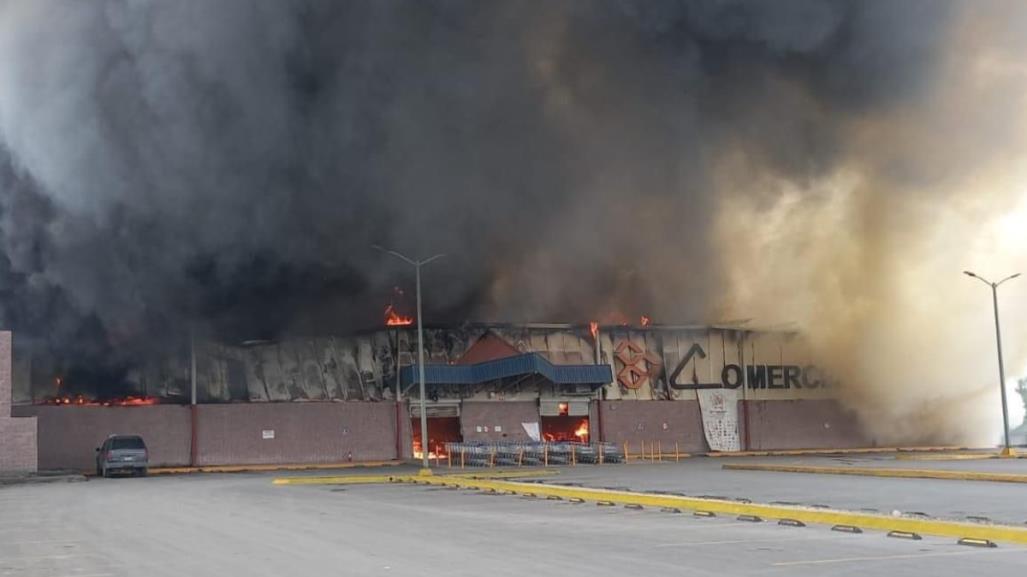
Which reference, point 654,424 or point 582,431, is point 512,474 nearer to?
point 582,431

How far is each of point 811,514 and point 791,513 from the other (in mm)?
478

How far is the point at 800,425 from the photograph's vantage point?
56.6m

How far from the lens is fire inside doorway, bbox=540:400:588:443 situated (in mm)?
51812

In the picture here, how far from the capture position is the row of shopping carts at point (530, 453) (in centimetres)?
4538

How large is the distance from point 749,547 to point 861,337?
4379 cm

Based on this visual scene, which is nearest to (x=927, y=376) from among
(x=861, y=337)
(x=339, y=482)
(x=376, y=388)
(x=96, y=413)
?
(x=861, y=337)

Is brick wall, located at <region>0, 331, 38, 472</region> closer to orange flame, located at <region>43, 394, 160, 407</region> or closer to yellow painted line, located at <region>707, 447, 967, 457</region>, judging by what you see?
orange flame, located at <region>43, 394, 160, 407</region>

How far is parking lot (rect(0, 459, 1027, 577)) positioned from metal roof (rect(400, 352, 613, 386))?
2147 cm

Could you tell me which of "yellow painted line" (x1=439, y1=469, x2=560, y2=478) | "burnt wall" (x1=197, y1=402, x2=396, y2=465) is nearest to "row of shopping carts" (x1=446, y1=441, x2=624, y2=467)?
"burnt wall" (x1=197, y1=402, x2=396, y2=465)

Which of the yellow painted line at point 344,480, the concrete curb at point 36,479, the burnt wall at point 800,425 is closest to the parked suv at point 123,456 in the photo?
the concrete curb at point 36,479

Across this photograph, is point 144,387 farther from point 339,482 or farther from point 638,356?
point 638,356

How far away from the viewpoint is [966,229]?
5159 centimetres

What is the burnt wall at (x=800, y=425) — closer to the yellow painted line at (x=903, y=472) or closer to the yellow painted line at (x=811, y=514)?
the yellow painted line at (x=903, y=472)

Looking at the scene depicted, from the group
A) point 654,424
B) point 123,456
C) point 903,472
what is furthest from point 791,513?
point 654,424
